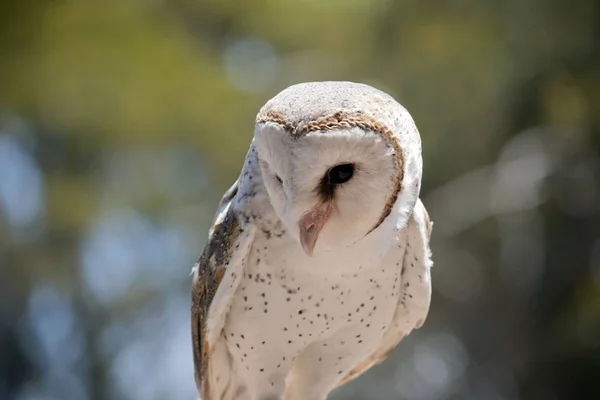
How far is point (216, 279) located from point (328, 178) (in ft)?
0.88

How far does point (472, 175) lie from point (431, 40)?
0.67 metres

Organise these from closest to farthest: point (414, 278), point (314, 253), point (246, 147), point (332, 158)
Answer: point (332, 158), point (314, 253), point (414, 278), point (246, 147)

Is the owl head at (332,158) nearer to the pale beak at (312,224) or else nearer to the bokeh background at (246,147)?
the pale beak at (312,224)

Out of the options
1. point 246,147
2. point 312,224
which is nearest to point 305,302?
point 312,224

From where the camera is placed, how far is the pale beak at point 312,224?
72 centimetres

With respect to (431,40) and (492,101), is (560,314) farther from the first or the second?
(431,40)

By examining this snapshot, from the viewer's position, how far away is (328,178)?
712 mm

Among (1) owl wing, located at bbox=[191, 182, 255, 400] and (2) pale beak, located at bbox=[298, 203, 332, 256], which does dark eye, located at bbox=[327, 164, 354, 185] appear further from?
(1) owl wing, located at bbox=[191, 182, 255, 400]

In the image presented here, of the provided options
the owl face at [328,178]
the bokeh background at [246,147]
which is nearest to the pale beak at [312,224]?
the owl face at [328,178]

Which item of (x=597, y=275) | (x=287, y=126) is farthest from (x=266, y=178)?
(x=597, y=275)

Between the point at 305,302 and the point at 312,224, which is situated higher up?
the point at 312,224

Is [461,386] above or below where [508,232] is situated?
below

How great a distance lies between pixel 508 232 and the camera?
3289mm

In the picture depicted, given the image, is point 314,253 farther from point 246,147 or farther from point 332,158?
point 246,147
